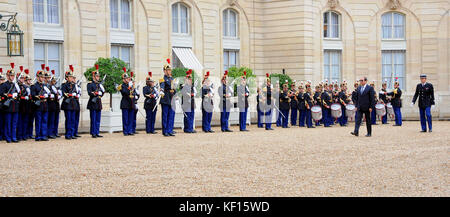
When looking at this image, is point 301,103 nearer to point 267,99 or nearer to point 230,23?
point 267,99

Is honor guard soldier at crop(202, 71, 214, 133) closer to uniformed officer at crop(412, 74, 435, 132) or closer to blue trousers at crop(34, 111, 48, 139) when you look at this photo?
blue trousers at crop(34, 111, 48, 139)

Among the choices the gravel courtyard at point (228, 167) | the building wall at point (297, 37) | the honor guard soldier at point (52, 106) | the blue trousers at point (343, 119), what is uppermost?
the building wall at point (297, 37)

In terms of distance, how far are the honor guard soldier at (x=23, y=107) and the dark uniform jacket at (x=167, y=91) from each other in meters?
4.15

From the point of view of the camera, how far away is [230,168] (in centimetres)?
1118

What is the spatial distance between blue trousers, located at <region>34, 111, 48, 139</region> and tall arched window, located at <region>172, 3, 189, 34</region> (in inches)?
521

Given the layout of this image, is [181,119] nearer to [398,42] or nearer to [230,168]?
[230,168]

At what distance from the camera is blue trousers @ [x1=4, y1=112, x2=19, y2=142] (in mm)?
17031

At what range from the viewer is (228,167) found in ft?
37.1

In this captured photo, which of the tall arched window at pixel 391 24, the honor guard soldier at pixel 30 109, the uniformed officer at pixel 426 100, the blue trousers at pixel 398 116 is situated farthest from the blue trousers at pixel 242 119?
the tall arched window at pixel 391 24

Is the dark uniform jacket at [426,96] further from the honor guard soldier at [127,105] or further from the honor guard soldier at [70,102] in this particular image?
the honor guard soldier at [70,102]

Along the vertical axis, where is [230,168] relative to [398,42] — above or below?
below

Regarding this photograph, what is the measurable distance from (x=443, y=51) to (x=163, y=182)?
28432mm

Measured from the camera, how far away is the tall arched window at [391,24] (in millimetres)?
34906

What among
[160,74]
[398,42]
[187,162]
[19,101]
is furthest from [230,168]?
[398,42]
